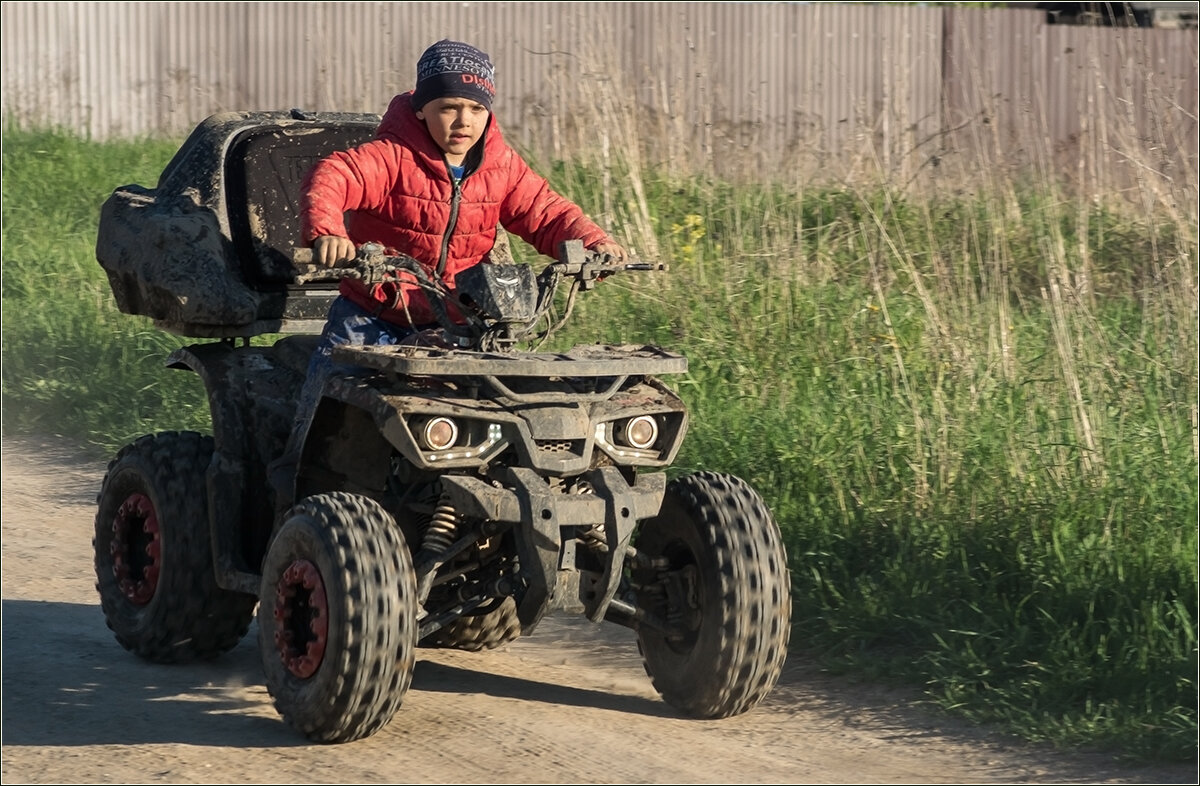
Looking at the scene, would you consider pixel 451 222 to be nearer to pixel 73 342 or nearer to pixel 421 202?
pixel 421 202

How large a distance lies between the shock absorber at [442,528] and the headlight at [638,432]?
48 cm

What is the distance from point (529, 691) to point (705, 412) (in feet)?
7.27

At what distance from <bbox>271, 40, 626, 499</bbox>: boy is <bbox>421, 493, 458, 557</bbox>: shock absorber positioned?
1.59ft

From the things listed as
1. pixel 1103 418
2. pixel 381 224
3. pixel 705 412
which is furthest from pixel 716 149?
pixel 381 224

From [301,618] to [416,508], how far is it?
1.38 feet

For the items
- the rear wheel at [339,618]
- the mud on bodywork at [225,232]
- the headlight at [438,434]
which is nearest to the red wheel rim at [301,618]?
the rear wheel at [339,618]

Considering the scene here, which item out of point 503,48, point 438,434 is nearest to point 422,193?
point 438,434

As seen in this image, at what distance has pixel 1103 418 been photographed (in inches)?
247

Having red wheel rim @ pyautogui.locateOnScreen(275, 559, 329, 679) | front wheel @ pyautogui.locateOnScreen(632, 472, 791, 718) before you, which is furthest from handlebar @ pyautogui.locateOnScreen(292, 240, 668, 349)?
red wheel rim @ pyautogui.locateOnScreen(275, 559, 329, 679)

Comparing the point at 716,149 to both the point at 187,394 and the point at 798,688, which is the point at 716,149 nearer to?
the point at 187,394

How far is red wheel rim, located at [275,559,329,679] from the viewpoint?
4.38 meters

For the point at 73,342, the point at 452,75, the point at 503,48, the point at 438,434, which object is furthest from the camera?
the point at 503,48

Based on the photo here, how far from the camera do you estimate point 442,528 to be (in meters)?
4.58

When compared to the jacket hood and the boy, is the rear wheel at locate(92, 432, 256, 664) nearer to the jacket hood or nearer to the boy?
the boy
